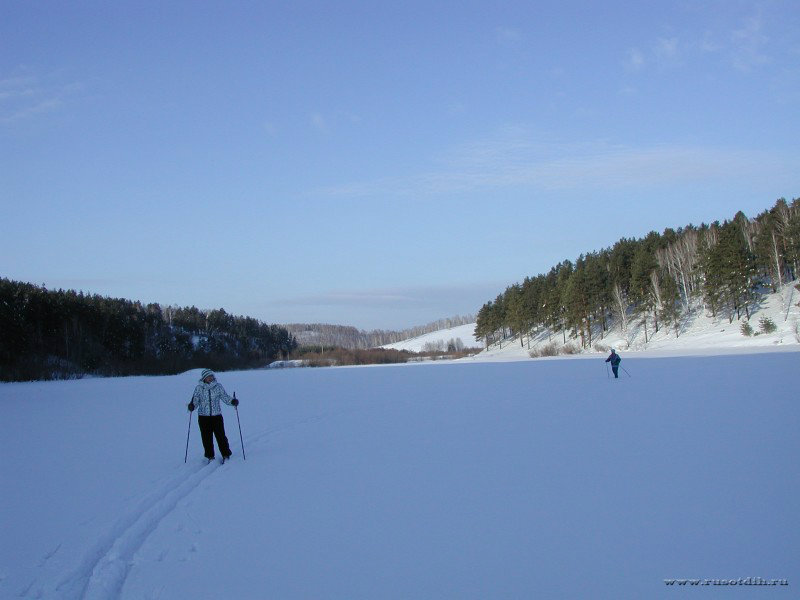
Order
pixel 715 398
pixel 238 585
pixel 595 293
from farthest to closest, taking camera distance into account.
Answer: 1. pixel 595 293
2. pixel 715 398
3. pixel 238 585

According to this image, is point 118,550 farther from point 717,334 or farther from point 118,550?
point 717,334

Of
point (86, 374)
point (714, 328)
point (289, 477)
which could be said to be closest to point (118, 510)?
point (289, 477)

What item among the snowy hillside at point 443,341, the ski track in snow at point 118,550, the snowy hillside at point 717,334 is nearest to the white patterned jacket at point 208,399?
the ski track in snow at point 118,550

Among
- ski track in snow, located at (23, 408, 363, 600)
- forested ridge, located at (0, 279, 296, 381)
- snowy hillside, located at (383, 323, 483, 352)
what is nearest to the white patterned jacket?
ski track in snow, located at (23, 408, 363, 600)

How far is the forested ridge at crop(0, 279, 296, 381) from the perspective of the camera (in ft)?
167

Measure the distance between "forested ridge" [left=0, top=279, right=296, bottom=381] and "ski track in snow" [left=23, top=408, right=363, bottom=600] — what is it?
4782cm

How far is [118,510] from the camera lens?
646 cm

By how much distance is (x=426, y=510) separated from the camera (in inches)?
233

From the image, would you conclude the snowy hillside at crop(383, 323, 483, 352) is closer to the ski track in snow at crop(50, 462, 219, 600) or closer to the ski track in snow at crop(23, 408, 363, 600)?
the ski track in snow at crop(23, 408, 363, 600)

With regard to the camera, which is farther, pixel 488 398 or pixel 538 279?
pixel 538 279

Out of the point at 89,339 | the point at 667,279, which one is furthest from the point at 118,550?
the point at 89,339

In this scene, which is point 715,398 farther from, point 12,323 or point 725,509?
point 12,323

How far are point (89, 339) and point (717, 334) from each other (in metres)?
64.3

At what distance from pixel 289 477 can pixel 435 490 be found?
7.64 ft
